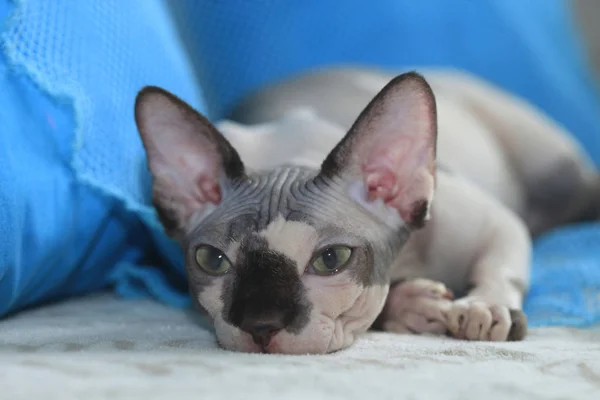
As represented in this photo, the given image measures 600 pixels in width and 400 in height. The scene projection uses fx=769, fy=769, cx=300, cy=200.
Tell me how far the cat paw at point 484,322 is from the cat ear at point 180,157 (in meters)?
0.38

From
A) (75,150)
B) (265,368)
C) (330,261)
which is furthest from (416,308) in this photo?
(75,150)

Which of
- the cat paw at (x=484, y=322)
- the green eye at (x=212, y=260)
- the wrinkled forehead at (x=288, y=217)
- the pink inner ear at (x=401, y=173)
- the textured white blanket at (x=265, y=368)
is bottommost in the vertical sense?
the textured white blanket at (x=265, y=368)

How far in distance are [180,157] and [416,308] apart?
0.42 m

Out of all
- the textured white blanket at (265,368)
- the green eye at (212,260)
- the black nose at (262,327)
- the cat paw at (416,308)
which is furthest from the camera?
the cat paw at (416,308)

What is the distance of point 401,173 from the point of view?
113 cm

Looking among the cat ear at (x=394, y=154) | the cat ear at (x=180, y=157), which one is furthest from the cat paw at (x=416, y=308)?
the cat ear at (x=180, y=157)

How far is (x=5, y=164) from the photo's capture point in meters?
1.01

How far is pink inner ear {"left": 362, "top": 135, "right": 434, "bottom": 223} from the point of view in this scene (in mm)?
1103

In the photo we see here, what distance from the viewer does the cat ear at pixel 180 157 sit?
1096 mm

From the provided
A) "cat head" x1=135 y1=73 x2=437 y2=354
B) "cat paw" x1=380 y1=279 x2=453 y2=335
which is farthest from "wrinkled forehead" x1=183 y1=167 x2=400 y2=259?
"cat paw" x1=380 y1=279 x2=453 y2=335

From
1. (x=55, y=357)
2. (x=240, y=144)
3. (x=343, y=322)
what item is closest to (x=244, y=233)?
(x=343, y=322)

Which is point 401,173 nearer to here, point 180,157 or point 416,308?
point 416,308

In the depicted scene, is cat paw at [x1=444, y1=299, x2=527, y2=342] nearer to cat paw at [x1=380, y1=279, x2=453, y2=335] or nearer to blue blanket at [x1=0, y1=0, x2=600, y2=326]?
cat paw at [x1=380, y1=279, x2=453, y2=335]

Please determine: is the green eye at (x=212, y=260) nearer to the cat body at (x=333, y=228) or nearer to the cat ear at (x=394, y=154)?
the cat body at (x=333, y=228)
